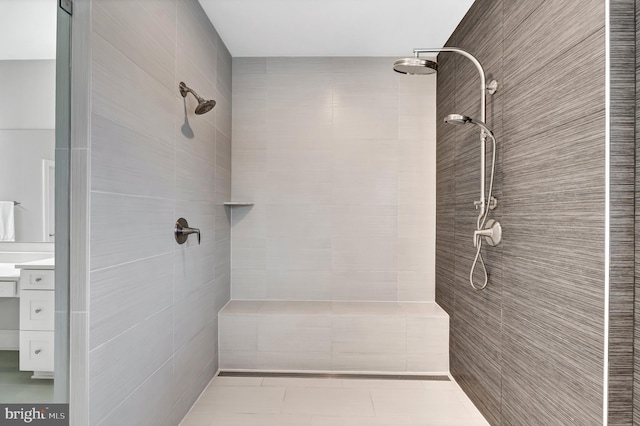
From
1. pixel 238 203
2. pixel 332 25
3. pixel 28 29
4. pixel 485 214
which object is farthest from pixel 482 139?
pixel 28 29

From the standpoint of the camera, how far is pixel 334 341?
293cm

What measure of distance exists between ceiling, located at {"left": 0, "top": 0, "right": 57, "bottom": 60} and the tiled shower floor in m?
2.00

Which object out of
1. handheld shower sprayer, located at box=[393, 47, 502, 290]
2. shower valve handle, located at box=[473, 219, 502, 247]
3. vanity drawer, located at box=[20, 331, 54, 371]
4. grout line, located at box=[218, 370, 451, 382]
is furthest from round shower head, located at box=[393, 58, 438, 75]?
grout line, located at box=[218, 370, 451, 382]

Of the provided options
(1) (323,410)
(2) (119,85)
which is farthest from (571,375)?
(2) (119,85)

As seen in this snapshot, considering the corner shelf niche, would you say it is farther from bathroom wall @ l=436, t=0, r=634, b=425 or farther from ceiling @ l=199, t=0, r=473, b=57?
bathroom wall @ l=436, t=0, r=634, b=425

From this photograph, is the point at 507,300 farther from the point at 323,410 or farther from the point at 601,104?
the point at 323,410

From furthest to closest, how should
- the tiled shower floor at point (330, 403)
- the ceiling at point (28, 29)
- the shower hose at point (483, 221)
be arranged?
1. the tiled shower floor at point (330, 403)
2. the shower hose at point (483, 221)
3. the ceiling at point (28, 29)

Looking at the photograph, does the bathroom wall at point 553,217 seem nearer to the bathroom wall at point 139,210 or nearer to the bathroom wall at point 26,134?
the bathroom wall at point 139,210

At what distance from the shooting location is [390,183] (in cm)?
330

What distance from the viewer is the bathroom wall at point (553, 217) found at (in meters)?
1.26

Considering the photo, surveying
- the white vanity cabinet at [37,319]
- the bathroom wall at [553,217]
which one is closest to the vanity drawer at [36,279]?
the white vanity cabinet at [37,319]

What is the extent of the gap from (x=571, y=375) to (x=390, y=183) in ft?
6.86

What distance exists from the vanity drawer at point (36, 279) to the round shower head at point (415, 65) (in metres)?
1.89

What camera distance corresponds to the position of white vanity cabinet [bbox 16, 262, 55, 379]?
1195 mm
